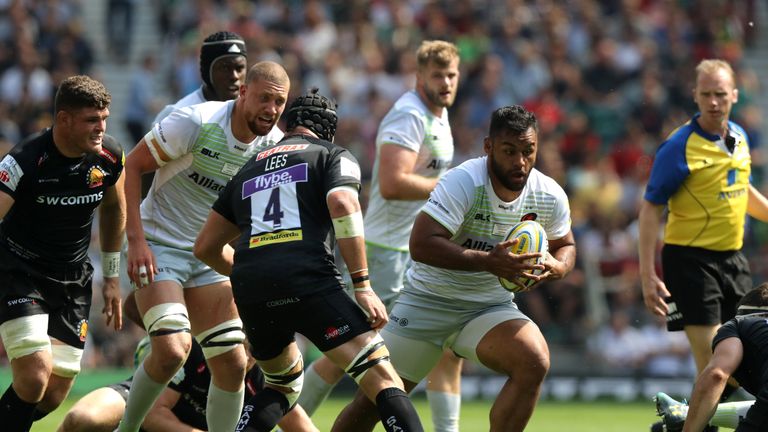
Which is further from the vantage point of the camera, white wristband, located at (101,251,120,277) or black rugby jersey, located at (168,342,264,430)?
black rugby jersey, located at (168,342,264,430)

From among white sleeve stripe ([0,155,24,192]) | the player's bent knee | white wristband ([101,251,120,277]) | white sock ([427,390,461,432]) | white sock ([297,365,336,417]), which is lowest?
white sock ([427,390,461,432])

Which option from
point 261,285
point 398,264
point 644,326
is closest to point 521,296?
point 644,326

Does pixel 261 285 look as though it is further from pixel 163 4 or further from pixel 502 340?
pixel 163 4

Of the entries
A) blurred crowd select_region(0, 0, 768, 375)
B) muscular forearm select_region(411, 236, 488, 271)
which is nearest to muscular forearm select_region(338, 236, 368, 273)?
muscular forearm select_region(411, 236, 488, 271)

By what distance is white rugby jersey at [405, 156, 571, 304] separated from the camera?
24.7 feet

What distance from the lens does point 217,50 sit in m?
9.16

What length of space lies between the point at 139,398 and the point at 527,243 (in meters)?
2.74

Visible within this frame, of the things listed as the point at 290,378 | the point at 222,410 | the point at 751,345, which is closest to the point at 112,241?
the point at 222,410

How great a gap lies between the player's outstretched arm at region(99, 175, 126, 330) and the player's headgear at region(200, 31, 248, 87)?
1.47 meters

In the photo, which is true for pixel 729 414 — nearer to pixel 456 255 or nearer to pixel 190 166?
pixel 456 255

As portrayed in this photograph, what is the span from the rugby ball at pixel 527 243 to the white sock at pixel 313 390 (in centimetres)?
225

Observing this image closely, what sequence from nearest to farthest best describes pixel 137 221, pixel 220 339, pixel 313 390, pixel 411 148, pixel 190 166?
1. pixel 137 221
2. pixel 220 339
3. pixel 190 166
4. pixel 313 390
5. pixel 411 148

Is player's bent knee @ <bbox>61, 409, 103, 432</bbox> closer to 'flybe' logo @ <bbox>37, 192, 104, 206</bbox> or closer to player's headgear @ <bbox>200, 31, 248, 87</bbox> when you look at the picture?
'flybe' logo @ <bbox>37, 192, 104, 206</bbox>

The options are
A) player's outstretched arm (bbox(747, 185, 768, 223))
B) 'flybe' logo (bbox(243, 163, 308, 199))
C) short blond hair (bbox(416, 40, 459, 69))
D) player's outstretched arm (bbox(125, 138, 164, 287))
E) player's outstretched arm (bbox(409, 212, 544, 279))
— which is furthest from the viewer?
short blond hair (bbox(416, 40, 459, 69))
